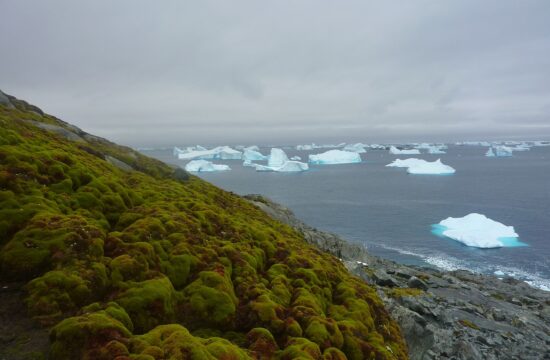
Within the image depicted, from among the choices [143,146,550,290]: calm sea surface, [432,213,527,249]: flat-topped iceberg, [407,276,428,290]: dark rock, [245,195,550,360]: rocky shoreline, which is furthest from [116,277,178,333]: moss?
[432,213,527,249]: flat-topped iceberg

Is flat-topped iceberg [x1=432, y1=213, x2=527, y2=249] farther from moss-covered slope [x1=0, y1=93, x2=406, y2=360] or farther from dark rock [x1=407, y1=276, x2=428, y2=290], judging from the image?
moss-covered slope [x1=0, y1=93, x2=406, y2=360]

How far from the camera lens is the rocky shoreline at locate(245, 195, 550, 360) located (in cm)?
2094

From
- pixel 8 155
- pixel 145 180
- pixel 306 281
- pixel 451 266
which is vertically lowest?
pixel 451 266

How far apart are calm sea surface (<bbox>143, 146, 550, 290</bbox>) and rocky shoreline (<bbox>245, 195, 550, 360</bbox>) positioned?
1396cm

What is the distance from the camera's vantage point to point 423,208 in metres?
106

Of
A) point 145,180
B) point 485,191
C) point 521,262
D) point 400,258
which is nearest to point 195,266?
point 145,180

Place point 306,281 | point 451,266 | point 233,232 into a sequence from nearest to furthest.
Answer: point 306,281, point 233,232, point 451,266

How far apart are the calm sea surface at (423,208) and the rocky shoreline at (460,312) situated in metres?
14.0

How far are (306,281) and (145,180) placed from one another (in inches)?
542

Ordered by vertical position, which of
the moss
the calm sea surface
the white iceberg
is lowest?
the calm sea surface

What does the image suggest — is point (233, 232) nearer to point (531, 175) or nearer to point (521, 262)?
point (521, 262)

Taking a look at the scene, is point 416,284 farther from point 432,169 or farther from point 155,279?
point 432,169

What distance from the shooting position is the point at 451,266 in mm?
63031

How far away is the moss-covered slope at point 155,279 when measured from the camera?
10.6 metres
